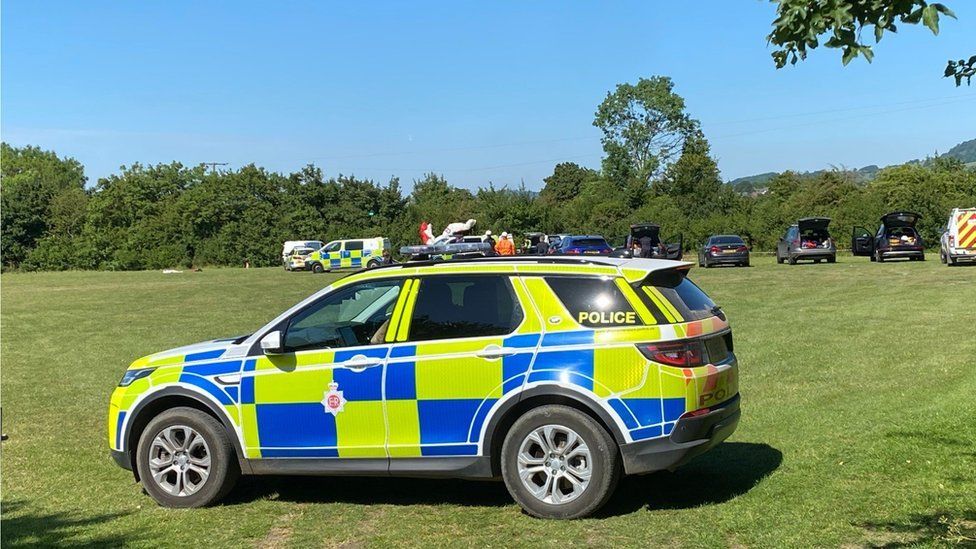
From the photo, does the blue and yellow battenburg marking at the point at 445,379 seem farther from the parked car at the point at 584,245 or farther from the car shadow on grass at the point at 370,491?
the parked car at the point at 584,245

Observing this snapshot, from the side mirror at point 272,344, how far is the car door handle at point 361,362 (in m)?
0.50

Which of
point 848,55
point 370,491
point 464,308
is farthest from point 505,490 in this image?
point 848,55

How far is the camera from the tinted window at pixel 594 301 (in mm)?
5422

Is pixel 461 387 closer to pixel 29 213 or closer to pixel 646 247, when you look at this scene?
pixel 646 247

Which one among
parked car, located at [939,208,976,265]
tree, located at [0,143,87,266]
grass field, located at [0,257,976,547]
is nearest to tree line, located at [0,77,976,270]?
tree, located at [0,143,87,266]

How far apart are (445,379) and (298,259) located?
4425cm

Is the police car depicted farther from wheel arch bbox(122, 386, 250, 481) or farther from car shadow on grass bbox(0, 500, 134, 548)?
car shadow on grass bbox(0, 500, 134, 548)

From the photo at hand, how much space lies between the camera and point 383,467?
5.73 metres

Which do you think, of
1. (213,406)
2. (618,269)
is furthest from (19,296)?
(618,269)

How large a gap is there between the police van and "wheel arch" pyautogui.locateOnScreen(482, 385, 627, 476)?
4117 centimetres

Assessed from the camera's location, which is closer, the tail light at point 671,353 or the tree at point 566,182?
the tail light at point 671,353

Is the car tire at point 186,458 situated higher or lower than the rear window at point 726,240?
lower

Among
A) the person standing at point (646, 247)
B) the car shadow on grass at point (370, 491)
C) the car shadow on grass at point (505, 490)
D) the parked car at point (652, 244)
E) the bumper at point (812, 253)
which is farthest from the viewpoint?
the parked car at point (652, 244)

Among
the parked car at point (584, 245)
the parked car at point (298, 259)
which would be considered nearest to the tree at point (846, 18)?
the parked car at point (584, 245)
